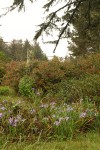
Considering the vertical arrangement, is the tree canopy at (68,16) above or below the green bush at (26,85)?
above

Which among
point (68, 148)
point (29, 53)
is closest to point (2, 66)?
point (29, 53)

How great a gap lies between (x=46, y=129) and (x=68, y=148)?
780 millimetres

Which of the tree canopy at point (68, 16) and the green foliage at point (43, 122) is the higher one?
the tree canopy at point (68, 16)

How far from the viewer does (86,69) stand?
13.4 metres

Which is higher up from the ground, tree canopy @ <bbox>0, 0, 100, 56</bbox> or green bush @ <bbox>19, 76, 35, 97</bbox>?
tree canopy @ <bbox>0, 0, 100, 56</bbox>

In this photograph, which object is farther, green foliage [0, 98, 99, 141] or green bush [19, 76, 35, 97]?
green bush [19, 76, 35, 97]

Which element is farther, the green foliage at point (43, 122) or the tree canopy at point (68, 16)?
the tree canopy at point (68, 16)

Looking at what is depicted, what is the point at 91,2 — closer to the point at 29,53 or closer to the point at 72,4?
the point at 72,4

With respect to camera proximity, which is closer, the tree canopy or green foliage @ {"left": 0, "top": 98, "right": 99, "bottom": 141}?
green foliage @ {"left": 0, "top": 98, "right": 99, "bottom": 141}

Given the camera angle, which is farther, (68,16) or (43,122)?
(68,16)

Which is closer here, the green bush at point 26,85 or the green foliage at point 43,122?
the green foliage at point 43,122

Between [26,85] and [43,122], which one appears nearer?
[43,122]

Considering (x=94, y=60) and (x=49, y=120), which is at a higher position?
(x=94, y=60)

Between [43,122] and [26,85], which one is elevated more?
[26,85]
